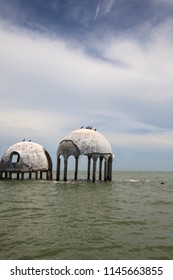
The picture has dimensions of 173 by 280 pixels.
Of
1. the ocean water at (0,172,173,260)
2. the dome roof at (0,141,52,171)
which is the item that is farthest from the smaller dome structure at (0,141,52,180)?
the ocean water at (0,172,173,260)

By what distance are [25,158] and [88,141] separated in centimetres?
771

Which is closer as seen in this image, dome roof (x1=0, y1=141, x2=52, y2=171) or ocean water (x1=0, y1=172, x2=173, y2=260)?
ocean water (x1=0, y1=172, x2=173, y2=260)

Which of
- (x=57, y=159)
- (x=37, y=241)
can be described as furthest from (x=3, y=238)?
(x=57, y=159)

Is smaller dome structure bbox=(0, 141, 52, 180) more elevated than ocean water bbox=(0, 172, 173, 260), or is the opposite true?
smaller dome structure bbox=(0, 141, 52, 180)

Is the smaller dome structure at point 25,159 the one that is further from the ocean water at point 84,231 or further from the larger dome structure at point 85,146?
the ocean water at point 84,231

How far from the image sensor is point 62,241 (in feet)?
36.8

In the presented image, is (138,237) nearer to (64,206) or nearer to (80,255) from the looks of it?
(80,255)

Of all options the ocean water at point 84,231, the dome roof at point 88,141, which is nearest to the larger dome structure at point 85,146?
the dome roof at point 88,141

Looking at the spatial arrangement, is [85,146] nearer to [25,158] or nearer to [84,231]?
[25,158]

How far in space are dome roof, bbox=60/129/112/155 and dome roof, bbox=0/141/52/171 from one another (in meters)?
4.38

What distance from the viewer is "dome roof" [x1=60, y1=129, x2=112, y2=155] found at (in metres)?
36.0

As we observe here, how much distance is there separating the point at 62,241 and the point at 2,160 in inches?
1196

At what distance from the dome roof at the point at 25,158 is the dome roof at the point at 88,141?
173 inches

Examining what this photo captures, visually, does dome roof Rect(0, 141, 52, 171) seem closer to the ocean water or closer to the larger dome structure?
the larger dome structure
